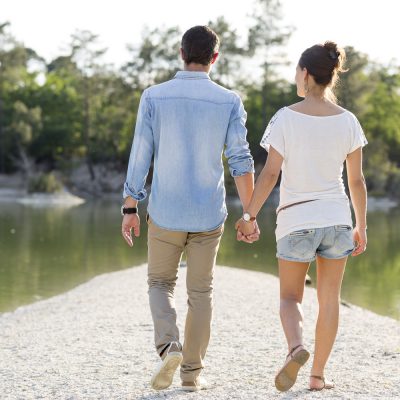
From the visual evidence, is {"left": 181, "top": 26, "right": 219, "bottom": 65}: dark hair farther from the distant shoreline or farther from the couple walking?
the distant shoreline

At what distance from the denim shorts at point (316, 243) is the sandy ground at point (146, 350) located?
667mm

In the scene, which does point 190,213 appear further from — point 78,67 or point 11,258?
point 78,67

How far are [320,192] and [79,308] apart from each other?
5.39 m

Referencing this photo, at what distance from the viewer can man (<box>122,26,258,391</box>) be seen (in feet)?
13.3

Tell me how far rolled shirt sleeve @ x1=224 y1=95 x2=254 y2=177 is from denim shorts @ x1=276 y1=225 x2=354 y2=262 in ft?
1.32

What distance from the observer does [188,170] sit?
404cm

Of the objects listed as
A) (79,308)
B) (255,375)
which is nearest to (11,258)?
(79,308)

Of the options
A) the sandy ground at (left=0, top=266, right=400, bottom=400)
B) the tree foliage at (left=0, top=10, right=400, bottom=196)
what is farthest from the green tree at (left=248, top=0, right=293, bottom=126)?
the sandy ground at (left=0, top=266, right=400, bottom=400)

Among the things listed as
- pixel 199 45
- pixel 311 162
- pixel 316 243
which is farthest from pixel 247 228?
pixel 199 45

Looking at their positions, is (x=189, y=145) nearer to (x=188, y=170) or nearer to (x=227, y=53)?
(x=188, y=170)

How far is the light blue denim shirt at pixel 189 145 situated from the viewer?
4.04 meters

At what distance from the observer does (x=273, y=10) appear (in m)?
44.8

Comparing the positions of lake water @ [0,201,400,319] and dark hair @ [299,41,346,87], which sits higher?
dark hair @ [299,41,346,87]

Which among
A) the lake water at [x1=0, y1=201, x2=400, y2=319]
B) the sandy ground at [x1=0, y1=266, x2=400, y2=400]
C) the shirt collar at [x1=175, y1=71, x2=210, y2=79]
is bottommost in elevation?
the lake water at [x1=0, y1=201, x2=400, y2=319]
